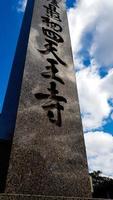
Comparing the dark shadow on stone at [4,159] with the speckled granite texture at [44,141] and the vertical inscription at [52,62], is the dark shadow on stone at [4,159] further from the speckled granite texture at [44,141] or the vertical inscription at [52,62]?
the vertical inscription at [52,62]

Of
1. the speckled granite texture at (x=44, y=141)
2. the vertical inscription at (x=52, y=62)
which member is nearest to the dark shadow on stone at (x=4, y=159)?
the speckled granite texture at (x=44, y=141)

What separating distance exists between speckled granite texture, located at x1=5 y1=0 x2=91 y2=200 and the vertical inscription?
3cm

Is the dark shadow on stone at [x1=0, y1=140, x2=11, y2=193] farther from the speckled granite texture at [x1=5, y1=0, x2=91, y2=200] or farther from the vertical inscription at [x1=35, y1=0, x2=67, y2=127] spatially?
the vertical inscription at [x1=35, y1=0, x2=67, y2=127]

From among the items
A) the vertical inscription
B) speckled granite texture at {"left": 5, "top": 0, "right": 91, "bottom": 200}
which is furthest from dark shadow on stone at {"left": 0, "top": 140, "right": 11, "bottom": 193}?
the vertical inscription

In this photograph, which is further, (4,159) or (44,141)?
(44,141)

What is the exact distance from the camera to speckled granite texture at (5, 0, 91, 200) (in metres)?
2.64

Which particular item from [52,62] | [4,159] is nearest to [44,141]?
[4,159]

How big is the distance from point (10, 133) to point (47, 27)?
2437 millimetres

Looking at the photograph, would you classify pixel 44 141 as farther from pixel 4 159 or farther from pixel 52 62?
pixel 52 62

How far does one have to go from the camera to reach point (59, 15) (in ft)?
17.1

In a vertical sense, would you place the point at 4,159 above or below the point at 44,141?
below

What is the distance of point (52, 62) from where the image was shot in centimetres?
406

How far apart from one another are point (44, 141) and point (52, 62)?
5.16ft

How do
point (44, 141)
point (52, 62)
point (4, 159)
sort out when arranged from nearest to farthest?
point (4, 159)
point (44, 141)
point (52, 62)
